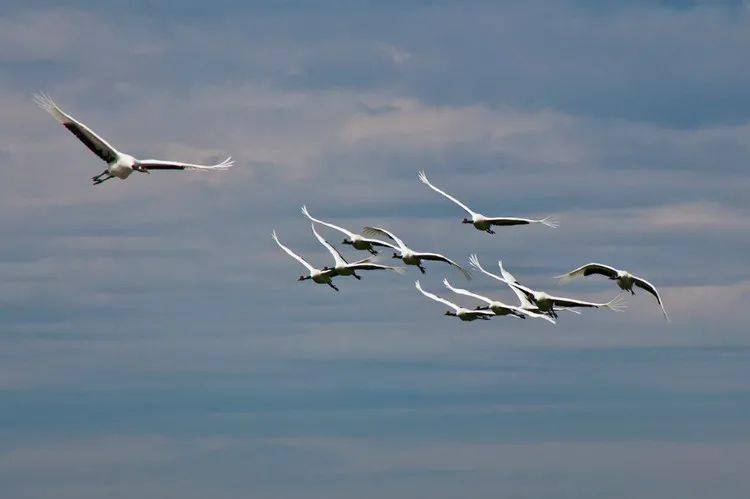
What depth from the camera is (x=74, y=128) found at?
18038 cm

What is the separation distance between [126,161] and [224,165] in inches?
482

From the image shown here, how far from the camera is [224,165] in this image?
174 meters

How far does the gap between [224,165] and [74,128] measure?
16892 mm

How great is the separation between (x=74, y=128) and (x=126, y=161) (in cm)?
590

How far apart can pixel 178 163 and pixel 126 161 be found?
519cm

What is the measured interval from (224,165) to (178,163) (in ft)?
25.8

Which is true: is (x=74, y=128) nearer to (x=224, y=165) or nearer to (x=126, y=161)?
(x=126, y=161)

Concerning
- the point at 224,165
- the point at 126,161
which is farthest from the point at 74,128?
the point at 224,165

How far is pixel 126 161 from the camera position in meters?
181

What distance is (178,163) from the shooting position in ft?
590
